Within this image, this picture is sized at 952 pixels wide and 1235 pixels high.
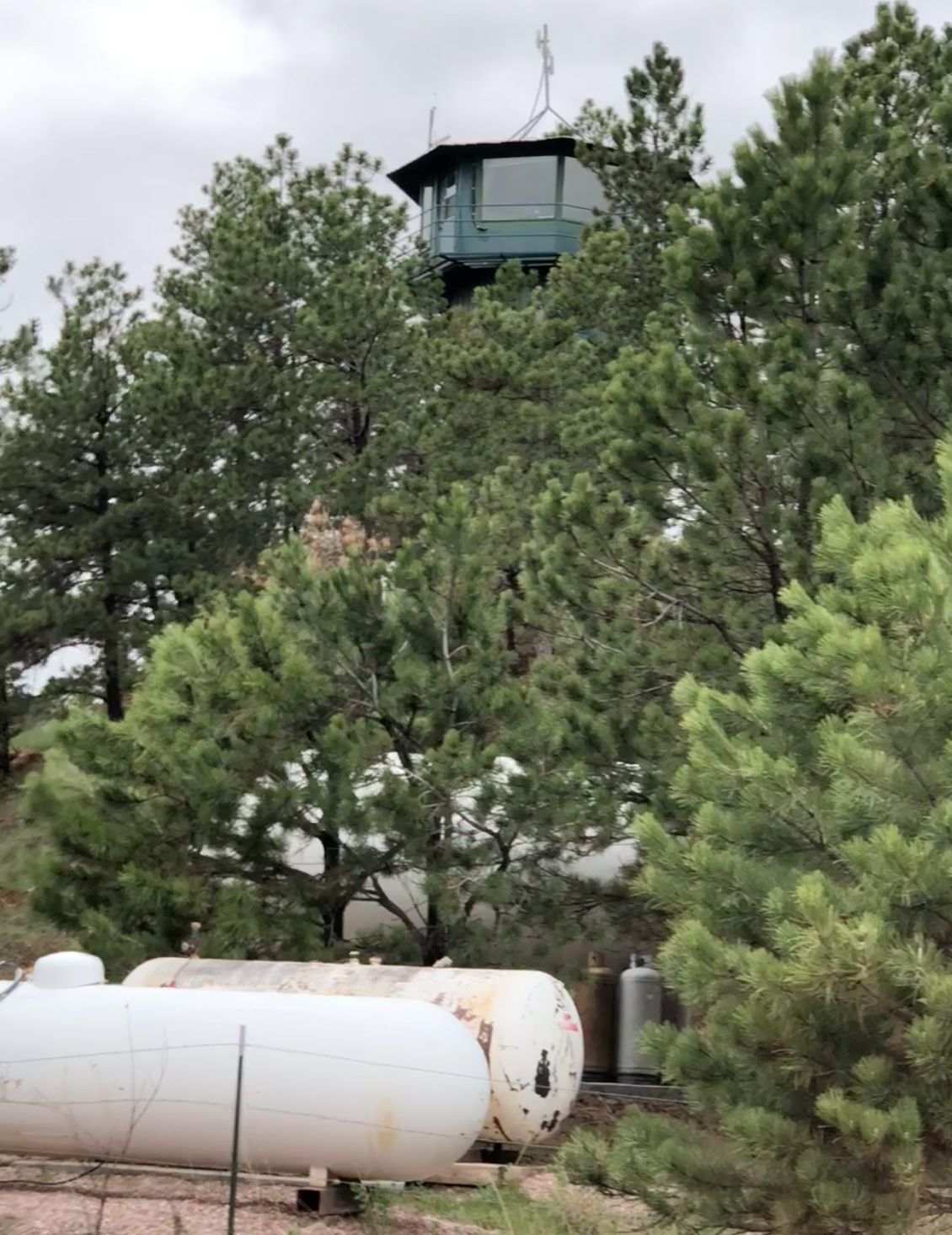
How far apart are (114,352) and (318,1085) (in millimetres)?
20635

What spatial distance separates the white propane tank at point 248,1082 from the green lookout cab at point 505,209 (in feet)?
87.7

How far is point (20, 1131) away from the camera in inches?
347

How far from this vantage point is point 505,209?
34.7m

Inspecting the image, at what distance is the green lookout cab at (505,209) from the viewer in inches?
1341

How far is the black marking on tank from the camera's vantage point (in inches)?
399

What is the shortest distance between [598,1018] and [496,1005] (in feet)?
13.5

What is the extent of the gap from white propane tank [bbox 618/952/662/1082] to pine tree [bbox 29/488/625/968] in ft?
4.43

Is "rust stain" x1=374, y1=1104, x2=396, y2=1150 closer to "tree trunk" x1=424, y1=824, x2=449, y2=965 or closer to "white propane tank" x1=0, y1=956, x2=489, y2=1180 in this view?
"white propane tank" x1=0, y1=956, x2=489, y2=1180

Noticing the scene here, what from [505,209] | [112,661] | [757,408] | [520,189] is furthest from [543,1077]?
[520,189]

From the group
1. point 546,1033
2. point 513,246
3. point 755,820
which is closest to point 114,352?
point 513,246

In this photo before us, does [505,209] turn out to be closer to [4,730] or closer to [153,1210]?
[4,730]

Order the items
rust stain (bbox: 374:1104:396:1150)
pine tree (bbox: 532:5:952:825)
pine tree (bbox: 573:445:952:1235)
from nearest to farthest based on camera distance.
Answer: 1. pine tree (bbox: 573:445:952:1235)
2. rust stain (bbox: 374:1104:396:1150)
3. pine tree (bbox: 532:5:952:825)

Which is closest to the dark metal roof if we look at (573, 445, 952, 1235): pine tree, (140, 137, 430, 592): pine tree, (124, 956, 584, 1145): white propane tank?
(140, 137, 430, 592): pine tree

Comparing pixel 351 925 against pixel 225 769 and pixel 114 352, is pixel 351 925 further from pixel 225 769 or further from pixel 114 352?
pixel 114 352
